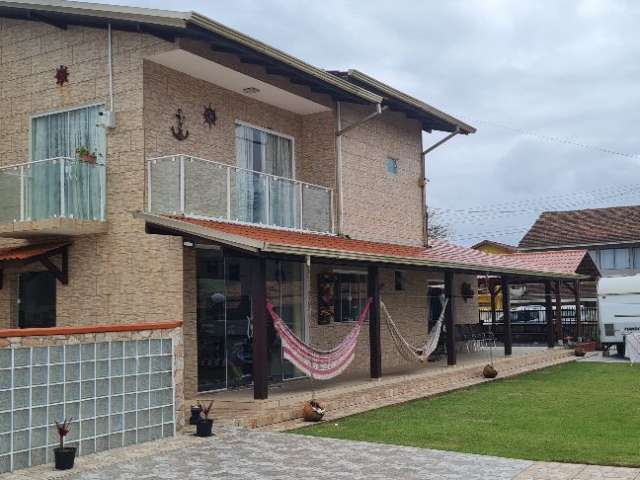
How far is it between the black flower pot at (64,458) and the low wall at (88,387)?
1.17 ft

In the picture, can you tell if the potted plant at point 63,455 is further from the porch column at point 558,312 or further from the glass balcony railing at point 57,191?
the porch column at point 558,312

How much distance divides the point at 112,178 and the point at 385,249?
629cm

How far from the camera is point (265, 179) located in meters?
14.8

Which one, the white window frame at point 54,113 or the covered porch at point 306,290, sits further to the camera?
the white window frame at point 54,113

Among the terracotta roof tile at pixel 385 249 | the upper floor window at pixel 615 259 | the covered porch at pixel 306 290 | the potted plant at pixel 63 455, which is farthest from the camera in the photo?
the upper floor window at pixel 615 259

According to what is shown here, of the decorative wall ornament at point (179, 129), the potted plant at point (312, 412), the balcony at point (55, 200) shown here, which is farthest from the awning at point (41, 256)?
the potted plant at point (312, 412)

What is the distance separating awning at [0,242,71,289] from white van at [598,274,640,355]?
1752 centimetres

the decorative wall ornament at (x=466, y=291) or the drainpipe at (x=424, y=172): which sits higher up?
the drainpipe at (x=424, y=172)

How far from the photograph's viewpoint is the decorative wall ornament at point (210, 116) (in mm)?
14398

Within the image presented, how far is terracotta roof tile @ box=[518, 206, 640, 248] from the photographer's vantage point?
137 feet

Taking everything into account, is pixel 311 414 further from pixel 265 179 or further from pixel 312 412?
pixel 265 179

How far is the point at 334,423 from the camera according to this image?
38.3ft

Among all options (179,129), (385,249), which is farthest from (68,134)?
(385,249)

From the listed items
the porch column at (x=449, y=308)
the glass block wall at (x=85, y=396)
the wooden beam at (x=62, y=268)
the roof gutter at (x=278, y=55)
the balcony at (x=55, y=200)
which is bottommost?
the glass block wall at (x=85, y=396)
